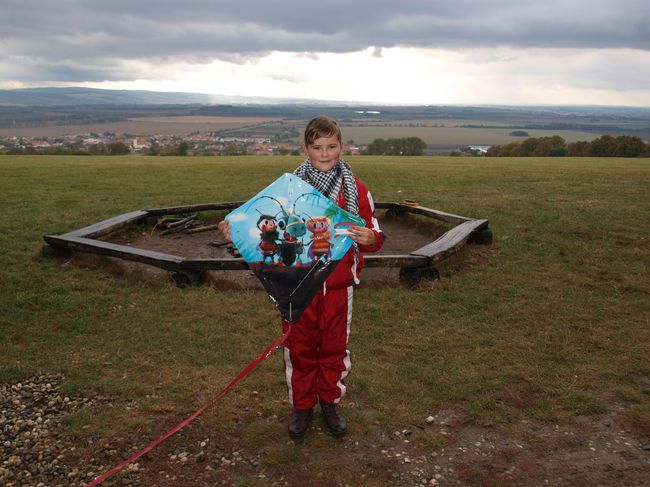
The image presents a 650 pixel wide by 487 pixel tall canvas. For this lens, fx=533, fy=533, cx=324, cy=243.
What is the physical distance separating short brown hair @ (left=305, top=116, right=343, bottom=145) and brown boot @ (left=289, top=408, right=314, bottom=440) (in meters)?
2.20

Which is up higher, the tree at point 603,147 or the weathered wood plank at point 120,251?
the tree at point 603,147

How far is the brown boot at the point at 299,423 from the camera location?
4289mm

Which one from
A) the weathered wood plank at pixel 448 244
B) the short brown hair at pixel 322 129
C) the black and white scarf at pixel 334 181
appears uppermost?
the short brown hair at pixel 322 129

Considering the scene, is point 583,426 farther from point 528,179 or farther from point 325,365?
point 528,179

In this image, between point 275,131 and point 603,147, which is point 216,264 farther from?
point 275,131

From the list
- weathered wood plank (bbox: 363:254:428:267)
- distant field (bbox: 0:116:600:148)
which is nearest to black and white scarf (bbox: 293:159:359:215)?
weathered wood plank (bbox: 363:254:428:267)

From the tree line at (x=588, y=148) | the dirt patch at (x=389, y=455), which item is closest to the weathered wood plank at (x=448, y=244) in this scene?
the dirt patch at (x=389, y=455)

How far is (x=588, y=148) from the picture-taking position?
45312 mm

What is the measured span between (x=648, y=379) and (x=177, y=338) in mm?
4986

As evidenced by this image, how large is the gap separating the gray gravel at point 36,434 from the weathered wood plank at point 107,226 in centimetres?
471

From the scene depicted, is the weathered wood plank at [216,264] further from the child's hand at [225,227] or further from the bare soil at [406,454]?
the child's hand at [225,227]

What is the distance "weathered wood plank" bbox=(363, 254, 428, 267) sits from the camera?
24.8ft

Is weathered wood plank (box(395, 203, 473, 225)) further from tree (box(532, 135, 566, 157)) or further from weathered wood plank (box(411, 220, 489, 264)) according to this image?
tree (box(532, 135, 566, 157))

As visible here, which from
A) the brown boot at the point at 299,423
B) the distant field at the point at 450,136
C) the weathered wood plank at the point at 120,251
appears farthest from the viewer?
the distant field at the point at 450,136
